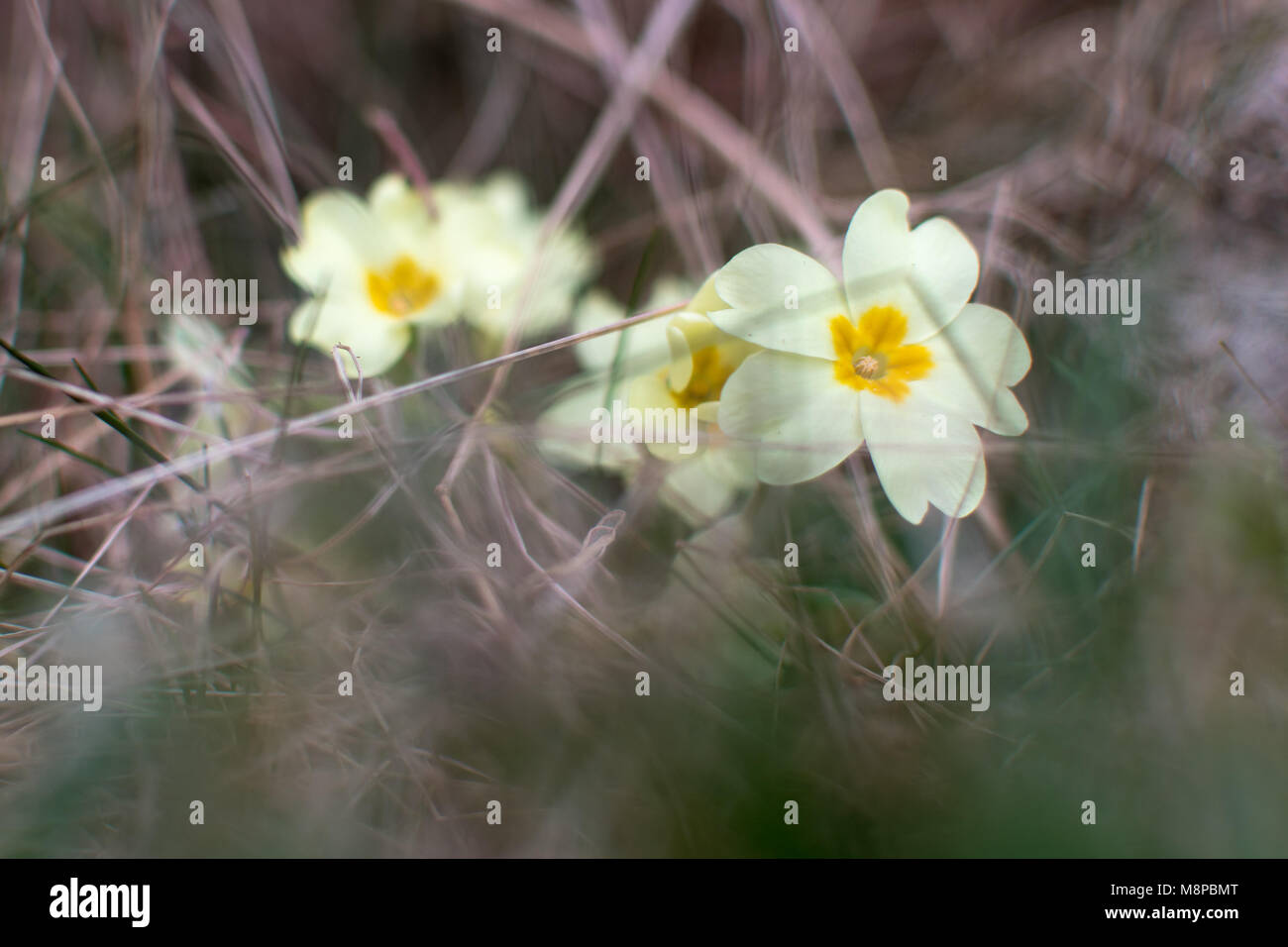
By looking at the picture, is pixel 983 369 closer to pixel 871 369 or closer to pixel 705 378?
pixel 871 369

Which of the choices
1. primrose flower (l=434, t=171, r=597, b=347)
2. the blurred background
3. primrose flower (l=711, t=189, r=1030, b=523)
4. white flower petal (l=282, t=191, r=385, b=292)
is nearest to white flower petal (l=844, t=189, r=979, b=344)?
primrose flower (l=711, t=189, r=1030, b=523)

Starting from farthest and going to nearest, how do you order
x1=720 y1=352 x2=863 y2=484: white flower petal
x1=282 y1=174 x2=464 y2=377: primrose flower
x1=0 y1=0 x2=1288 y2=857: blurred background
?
1. x1=282 y1=174 x2=464 y2=377: primrose flower
2. x1=0 y1=0 x2=1288 y2=857: blurred background
3. x1=720 y1=352 x2=863 y2=484: white flower petal

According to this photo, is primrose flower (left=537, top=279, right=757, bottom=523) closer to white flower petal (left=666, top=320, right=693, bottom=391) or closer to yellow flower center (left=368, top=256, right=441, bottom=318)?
white flower petal (left=666, top=320, right=693, bottom=391)

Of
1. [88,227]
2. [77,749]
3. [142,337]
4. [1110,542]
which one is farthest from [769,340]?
[88,227]

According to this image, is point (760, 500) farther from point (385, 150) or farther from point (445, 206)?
point (385, 150)

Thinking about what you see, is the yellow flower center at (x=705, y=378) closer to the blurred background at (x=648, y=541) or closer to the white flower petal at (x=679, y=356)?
the white flower petal at (x=679, y=356)
